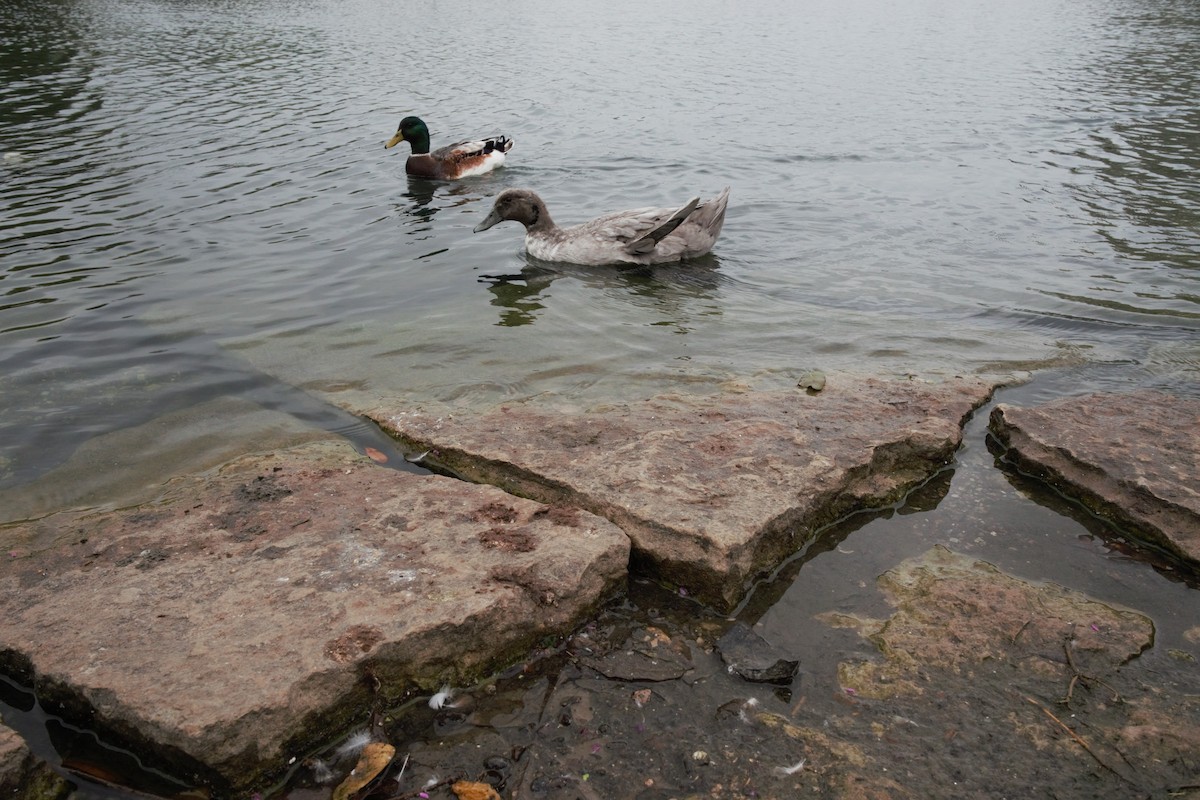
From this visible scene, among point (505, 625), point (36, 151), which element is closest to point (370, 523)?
point (505, 625)

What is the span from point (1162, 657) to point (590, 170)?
1005 cm

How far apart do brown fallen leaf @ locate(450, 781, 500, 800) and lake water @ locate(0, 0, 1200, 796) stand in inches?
71.3

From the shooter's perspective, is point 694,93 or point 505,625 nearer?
point 505,625

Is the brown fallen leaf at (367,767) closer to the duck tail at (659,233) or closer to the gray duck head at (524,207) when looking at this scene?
the duck tail at (659,233)

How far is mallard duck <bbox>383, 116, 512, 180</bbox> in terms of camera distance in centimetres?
1201

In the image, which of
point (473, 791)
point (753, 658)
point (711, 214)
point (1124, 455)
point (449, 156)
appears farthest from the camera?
point (449, 156)

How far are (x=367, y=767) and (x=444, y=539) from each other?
3.49ft

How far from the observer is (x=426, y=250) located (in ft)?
30.1

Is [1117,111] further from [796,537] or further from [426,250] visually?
[796,537]

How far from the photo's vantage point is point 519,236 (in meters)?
9.92

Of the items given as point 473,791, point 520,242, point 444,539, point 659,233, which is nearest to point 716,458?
point 444,539

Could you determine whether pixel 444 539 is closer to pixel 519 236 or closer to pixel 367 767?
pixel 367 767

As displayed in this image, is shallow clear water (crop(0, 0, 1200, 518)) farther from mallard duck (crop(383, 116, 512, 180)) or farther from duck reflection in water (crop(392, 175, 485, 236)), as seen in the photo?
mallard duck (crop(383, 116, 512, 180))

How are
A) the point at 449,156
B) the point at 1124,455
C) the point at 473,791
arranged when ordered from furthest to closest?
the point at 449,156, the point at 1124,455, the point at 473,791
